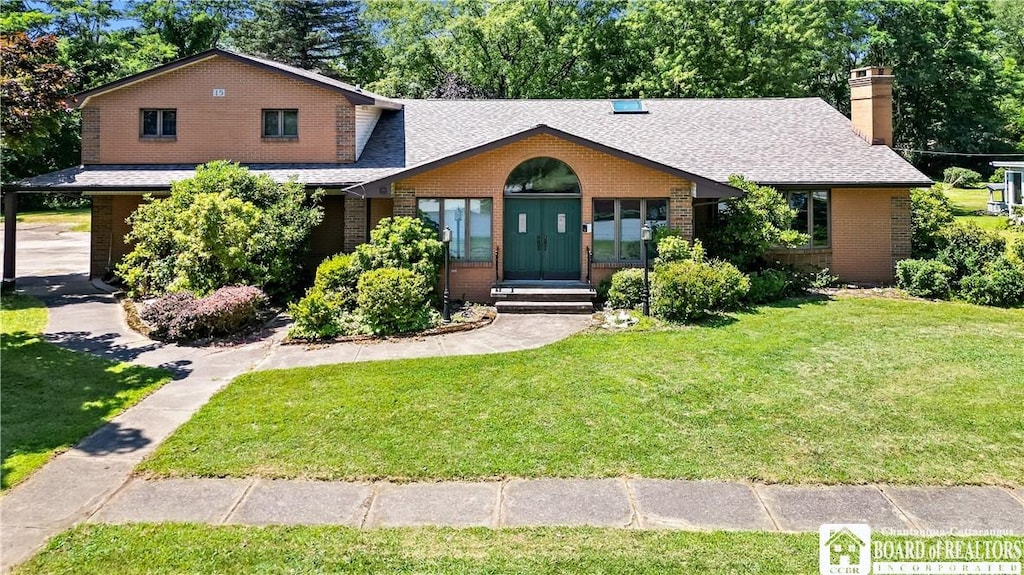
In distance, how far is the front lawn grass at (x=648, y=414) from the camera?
263 inches

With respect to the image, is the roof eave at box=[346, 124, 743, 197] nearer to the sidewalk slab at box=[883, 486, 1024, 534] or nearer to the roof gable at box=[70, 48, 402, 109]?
the roof gable at box=[70, 48, 402, 109]

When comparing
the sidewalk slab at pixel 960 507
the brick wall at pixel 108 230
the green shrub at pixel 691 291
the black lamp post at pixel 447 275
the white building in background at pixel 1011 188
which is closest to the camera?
the sidewalk slab at pixel 960 507

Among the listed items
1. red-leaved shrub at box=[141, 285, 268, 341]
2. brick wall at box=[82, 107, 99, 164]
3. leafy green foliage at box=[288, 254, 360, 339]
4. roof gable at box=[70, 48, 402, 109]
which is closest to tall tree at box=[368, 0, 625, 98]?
roof gable at box=[70, 48, 402, 109]

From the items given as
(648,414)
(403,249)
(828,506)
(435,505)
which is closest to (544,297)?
(403,249)

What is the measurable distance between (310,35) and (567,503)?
4691cm

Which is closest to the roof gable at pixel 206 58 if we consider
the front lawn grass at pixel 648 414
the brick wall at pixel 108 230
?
the brick wall at pixel 108 230

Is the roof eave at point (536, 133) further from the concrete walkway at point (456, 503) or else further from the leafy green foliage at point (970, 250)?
the concrete walkway at point (456, 503)

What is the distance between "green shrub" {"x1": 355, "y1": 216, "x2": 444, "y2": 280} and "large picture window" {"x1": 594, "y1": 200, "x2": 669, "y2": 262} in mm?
4085

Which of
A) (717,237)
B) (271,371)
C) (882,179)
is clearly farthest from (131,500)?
(882,179)

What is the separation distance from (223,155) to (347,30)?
32292mm

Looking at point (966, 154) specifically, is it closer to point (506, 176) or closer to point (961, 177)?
point (961, 177)

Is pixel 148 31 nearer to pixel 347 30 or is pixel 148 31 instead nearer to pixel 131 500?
pixel 347 30

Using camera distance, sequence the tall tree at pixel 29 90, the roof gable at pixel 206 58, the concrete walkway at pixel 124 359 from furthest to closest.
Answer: the roof gable at pixel 206 58 → the tall tree at pixel 29 90 → the concrete walkway at pixel 124 359

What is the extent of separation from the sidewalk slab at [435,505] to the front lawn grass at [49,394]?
12.5 ft
